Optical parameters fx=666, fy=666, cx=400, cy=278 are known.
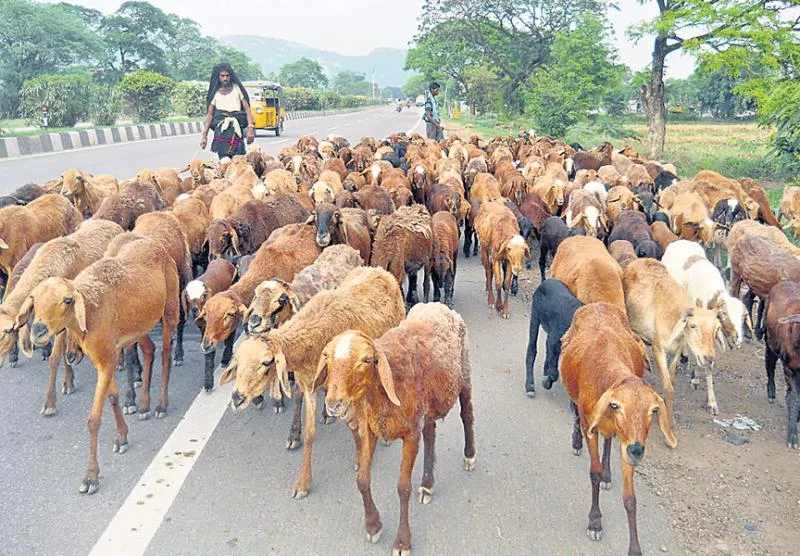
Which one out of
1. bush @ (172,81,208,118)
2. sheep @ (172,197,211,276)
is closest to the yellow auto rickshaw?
bush @ (172,81,208,118)

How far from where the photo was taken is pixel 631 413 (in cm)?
371

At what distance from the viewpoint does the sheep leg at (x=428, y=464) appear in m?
Answer: 4.46

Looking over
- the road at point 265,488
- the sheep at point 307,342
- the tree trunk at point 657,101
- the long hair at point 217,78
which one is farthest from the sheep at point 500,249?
the tree trunk at point 657,101

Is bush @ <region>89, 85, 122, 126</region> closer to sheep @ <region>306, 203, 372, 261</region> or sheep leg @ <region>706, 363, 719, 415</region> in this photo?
sheep @ <region>306, 203, 372, 261</region>

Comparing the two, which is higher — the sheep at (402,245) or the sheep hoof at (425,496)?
the sheep at (402,245)

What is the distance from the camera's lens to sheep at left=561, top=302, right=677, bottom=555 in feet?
12.2

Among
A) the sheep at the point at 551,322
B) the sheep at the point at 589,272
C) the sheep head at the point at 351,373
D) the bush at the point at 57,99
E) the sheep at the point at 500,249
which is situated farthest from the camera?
the bush at the point at 57,99

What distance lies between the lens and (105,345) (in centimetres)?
491

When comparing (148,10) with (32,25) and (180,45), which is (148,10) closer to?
(180,45)

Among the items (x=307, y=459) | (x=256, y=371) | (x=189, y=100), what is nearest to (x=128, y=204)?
(x=256, y=371)

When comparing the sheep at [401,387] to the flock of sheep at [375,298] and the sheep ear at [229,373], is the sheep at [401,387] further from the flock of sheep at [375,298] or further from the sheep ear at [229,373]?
the sheep ear at [229,373]

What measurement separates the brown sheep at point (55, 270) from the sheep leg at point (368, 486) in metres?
2.78

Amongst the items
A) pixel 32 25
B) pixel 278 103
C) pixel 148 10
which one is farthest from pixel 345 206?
pixel 148 10

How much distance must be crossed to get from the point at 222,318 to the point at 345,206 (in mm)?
4139
